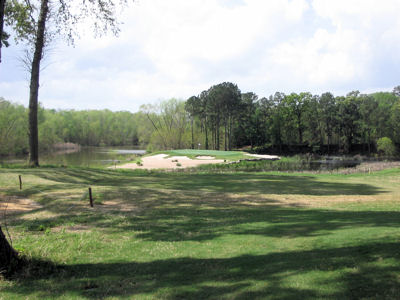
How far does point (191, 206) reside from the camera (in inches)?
455

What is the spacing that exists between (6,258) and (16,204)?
22.2 ft

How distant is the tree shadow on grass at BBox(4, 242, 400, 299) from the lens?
4090mm

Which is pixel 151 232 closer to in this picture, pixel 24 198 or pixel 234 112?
pixel 24 198

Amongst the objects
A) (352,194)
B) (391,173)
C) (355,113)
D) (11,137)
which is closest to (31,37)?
(352,194)

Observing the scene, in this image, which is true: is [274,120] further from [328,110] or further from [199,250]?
[199,250]

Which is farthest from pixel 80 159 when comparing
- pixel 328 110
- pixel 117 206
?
pixel 328 110

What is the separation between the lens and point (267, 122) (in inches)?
3280

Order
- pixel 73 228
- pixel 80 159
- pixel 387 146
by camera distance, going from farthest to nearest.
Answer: pixel 387 146, pixel 80 159, pixel 73 228

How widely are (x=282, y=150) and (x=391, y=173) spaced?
58.6m

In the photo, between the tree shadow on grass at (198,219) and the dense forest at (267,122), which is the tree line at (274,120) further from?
the tree shadow on grass at (198,219)

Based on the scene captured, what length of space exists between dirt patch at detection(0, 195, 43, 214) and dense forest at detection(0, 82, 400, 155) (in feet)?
192

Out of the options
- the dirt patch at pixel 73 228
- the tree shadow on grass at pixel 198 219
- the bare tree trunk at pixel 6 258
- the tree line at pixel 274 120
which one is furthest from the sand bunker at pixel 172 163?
the bare tree trunk at pixel 6 258

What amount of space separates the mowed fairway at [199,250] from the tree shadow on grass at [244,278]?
16 mm

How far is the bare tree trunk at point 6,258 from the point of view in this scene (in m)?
5.21
